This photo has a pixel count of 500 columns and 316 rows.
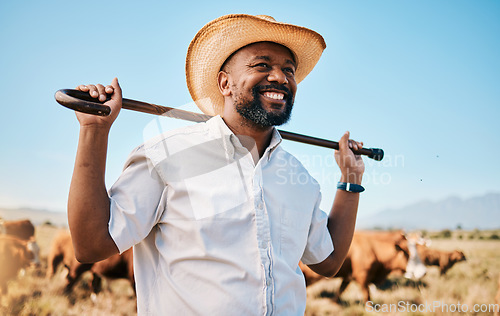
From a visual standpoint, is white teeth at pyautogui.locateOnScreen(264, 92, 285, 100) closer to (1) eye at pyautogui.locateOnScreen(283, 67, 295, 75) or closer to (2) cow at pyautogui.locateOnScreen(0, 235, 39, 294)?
(1) eye at pyautogui.locateOnScreen(283, 67, 295, 75)

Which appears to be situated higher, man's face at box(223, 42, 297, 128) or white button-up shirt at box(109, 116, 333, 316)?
man's face at box(223, 42, 297, 128)

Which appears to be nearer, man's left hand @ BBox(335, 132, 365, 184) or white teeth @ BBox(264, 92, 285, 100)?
white teeth @ BBox(264, 92, 285, 100)

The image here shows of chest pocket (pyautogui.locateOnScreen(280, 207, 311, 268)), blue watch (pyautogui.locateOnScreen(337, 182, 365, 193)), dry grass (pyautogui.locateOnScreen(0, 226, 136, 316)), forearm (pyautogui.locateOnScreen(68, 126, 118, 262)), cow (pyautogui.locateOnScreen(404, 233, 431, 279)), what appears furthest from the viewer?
cow (pyautogui.locateOnScreen(404, 233, 431, 279))

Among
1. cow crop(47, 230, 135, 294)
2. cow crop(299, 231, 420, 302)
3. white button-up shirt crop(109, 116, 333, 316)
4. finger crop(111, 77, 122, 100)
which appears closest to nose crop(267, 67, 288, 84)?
white button-up shirt crop(109, 116, 333, 316)

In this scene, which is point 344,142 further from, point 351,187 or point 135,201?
point 135,201

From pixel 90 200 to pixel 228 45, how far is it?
1265 millimetres

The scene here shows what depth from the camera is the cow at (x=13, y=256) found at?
8.41 meters

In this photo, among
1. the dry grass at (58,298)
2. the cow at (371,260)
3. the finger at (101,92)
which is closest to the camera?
the finger at (101,92)

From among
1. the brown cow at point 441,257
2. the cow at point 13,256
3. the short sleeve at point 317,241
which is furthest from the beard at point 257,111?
the brown cow at point 441,257

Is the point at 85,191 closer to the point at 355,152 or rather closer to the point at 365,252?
the point at 355,152

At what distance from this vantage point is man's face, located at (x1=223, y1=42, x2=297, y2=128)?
2098mm

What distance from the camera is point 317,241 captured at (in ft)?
7.06

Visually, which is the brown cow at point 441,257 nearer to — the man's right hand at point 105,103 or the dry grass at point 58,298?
the dry grass at point 58,298

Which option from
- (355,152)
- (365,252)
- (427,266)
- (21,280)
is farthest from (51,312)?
(427,266)
